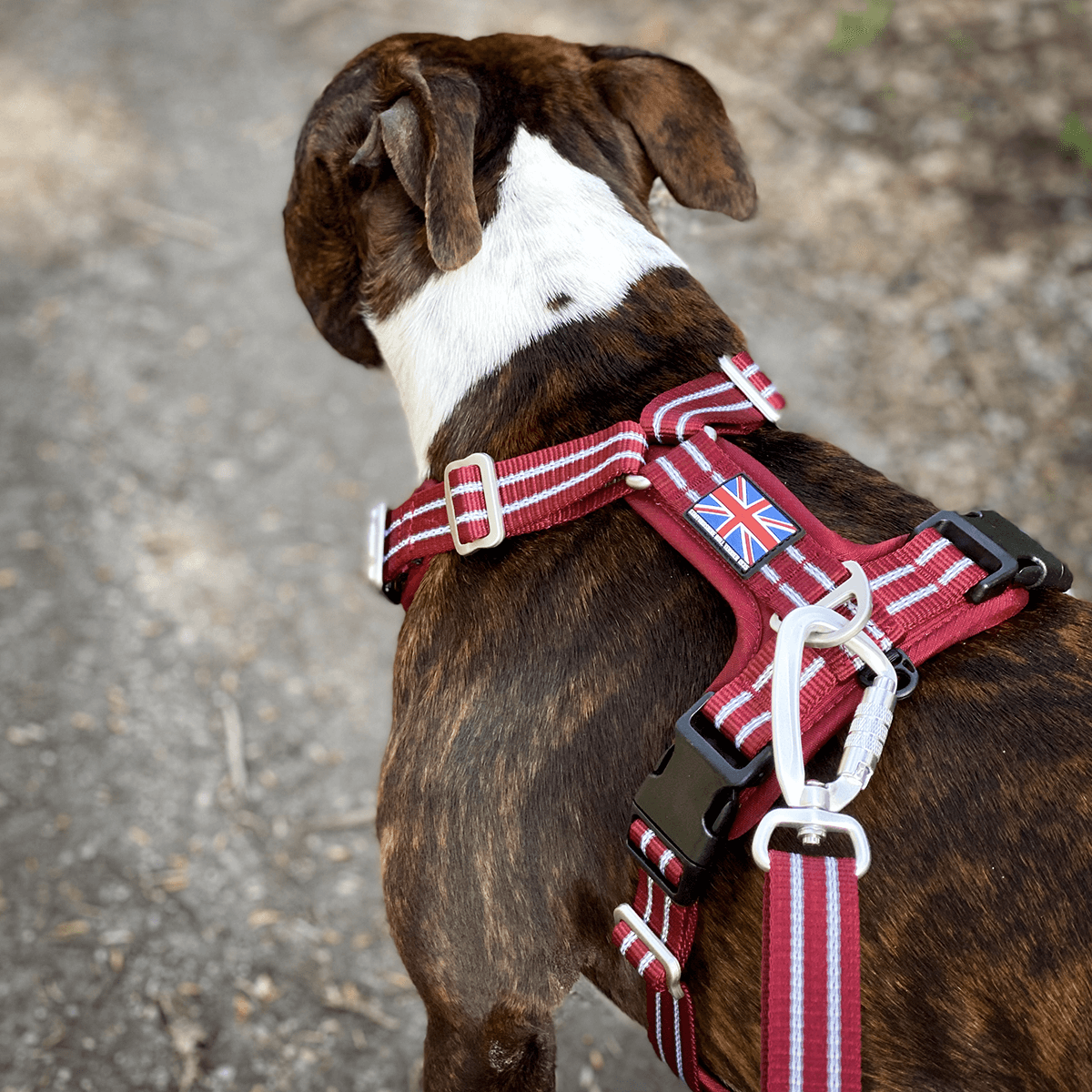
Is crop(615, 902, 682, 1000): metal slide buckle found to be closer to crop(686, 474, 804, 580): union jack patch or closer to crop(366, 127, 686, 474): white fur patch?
crop(686, 474, 804, 580): union jack patch

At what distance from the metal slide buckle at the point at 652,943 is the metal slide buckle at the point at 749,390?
34.0 inches

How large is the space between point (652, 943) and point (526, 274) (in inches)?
46.4


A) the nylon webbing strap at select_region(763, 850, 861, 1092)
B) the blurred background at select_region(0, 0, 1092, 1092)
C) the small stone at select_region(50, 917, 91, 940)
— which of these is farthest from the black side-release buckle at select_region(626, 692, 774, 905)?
the small stone at select_region(50, 917, 91, 940)

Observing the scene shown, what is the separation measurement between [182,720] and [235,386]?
1343mm

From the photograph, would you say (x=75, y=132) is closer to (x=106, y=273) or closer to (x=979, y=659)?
(x=106, y=273)

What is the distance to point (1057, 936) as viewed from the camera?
4.50 ft

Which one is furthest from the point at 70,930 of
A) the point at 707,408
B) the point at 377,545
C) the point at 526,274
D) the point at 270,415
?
the point at 707,408

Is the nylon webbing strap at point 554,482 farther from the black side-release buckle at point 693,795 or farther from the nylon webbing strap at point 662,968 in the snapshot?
the nylon webbing strap at point 662,968

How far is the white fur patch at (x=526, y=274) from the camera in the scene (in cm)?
187

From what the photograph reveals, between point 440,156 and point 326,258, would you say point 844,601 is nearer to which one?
point 440,156

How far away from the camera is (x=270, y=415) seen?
3.87 meters

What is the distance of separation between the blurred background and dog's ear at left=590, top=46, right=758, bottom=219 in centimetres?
49

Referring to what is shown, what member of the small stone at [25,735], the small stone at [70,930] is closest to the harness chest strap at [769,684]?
the small stone at [70,930]

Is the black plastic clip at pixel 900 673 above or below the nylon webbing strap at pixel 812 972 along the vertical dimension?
above
